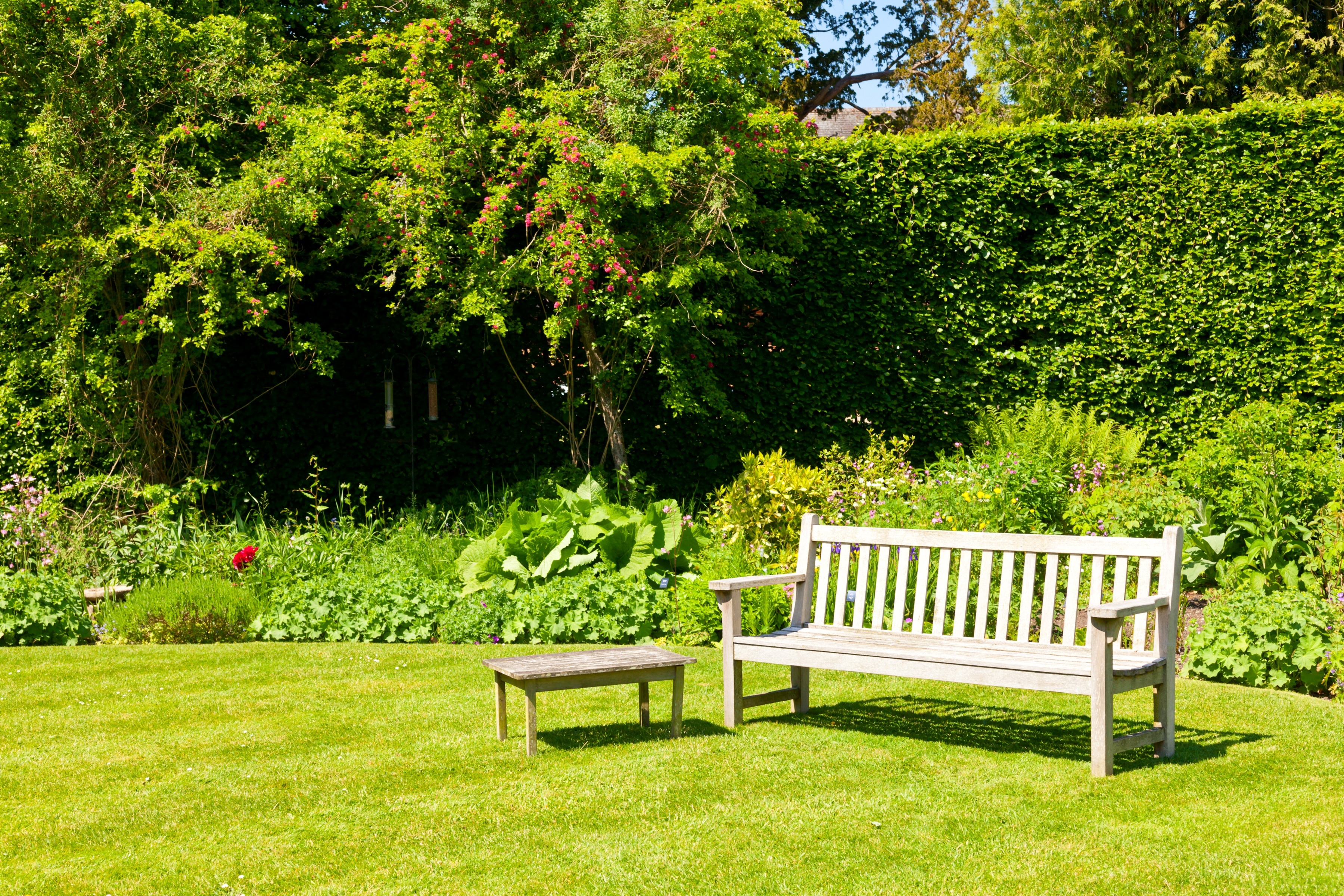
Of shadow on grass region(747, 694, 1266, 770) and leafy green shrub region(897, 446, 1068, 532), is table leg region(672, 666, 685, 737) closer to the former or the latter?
shadow on grass region(747, 694, 1266, 770)

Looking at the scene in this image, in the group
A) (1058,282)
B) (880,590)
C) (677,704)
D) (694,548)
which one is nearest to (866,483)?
(694,548)

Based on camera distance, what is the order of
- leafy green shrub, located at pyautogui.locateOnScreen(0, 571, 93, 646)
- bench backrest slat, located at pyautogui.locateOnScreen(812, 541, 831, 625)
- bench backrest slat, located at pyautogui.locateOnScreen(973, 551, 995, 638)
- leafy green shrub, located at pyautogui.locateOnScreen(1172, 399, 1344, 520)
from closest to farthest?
bench backrest slat, located at pyautogui.locateOnScreen(973, 551, 995, 638) → bench backrest slat, located at pyautogui.locateOnScreen(812, 541, 831, 625) → leafy green shrub, located at pyautogui.locateOnScreen(1172, 399, 1344, 520) → leafy green shrub, located at pyautogui.locateOnScreen(0, 571, 93, 646)

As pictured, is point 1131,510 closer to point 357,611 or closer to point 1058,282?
point 1058,282

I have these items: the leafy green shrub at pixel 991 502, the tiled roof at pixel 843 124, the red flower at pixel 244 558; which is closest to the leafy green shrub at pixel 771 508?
the leafy green shrub at pixel 991 502

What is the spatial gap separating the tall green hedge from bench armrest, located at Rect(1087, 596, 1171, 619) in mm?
5481

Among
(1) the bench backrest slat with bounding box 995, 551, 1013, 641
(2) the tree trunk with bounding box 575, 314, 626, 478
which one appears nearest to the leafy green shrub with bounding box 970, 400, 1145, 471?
(2) the tree trunk with bounding box 575, 314, 626, 478

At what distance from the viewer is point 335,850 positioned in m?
3.61

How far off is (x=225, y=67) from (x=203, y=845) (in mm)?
7090

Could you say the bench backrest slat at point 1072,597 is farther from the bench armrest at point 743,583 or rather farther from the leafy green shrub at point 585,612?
the leafy green shrub at point 585,612

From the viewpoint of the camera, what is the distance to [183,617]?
7645 mm

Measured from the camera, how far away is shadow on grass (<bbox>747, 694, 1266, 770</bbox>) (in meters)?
4.80

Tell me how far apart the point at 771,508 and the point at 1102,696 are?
160 inches

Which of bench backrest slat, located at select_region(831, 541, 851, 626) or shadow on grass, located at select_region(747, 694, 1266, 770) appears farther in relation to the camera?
bench backrest slat, located at select_region(831, 541, 851, 626)

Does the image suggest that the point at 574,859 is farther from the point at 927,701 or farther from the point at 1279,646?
the point at 1279,646
